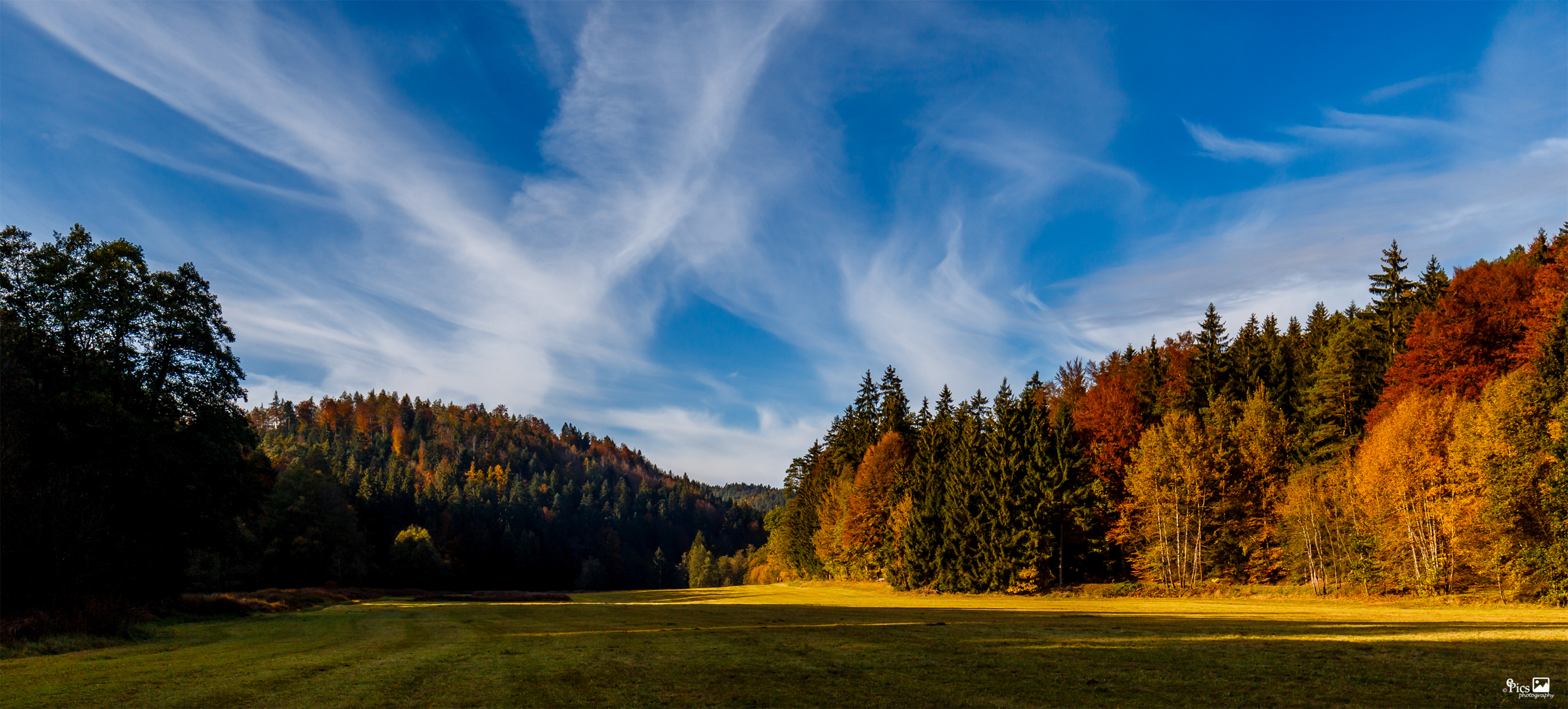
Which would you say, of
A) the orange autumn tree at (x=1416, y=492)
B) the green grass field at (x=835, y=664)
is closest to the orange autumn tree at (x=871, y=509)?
the orange autumn tree at (x=1416, y=492)

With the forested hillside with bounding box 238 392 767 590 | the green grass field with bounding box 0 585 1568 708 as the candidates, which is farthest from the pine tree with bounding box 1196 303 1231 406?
the forested hillside with bounding box 238 392 767 590

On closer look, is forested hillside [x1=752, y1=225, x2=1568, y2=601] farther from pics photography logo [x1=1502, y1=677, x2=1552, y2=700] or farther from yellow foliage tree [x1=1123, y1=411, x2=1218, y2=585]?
pics photography logo [x1=1502, y1=677, x2=1552, y2=700]

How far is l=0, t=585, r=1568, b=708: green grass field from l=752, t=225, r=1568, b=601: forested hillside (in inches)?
507

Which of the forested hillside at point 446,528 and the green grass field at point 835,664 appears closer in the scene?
the green grass field at point 835,664

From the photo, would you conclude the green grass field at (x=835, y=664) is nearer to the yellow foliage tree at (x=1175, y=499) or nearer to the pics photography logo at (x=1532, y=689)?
the pics photography logo at (x=1532, y=689)

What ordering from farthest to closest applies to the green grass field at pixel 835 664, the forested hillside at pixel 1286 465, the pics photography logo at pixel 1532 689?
the forested hillside at pixel 1286 465 → the green grass field at pixel 835 664 → the pics photography logo at pixel 1532 689

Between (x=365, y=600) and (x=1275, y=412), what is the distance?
6541 cm

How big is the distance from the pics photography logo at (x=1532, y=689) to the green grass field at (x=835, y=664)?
0.14 metres

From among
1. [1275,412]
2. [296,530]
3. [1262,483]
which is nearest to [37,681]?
[1262,483]

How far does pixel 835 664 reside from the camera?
41.5 ft

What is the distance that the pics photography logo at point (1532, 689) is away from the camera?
900 cm

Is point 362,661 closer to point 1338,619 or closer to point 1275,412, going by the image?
point 1338,619

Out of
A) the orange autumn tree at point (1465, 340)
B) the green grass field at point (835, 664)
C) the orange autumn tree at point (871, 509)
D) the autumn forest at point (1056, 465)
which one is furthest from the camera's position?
the orange autumn tree at point (871, 509)

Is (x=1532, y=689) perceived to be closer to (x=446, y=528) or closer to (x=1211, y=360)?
(x=1211, y=360)
